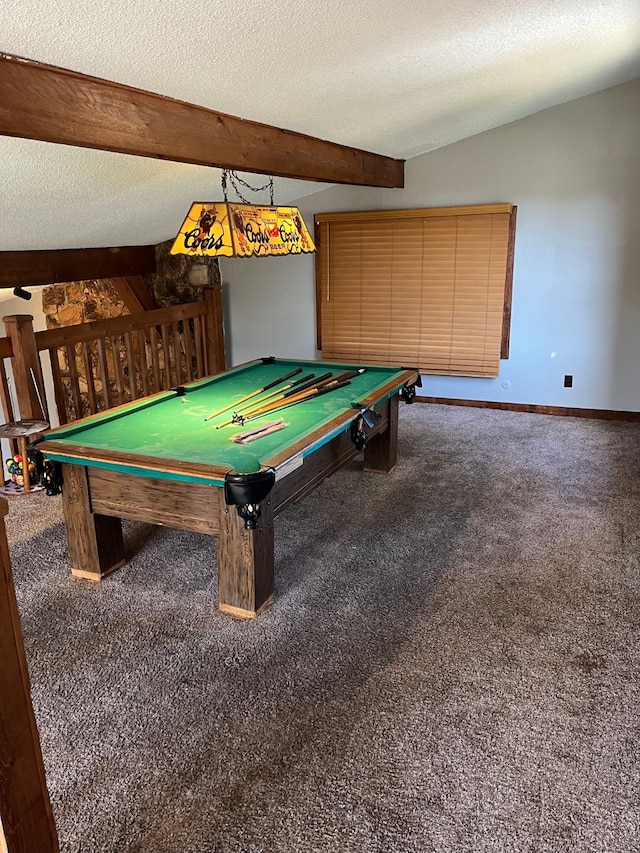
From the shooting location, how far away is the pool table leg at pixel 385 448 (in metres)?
4.17

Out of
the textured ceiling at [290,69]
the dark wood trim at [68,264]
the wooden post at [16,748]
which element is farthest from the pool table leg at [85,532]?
the dark wood trim at [68,264]

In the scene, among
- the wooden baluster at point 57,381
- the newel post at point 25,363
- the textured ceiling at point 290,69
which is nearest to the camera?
the textured ceiling at point 290,69

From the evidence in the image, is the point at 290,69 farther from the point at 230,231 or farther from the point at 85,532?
the point at 85,532

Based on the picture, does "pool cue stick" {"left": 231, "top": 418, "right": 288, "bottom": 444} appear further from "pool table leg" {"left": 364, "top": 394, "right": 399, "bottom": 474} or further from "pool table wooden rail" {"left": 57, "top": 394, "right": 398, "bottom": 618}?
"pool table leg" {"left": 364, "top": 394, "right": 399, "bottom": 474}

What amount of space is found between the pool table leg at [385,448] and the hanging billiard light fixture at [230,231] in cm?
133

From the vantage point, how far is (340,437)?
336 centimetres

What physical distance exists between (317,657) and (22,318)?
8.63 feet

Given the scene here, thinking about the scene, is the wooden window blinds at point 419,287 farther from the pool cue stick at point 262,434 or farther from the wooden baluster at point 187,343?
the pool cue stick at point 262,434

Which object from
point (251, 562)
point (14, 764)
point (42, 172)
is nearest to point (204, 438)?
point (251, 562)

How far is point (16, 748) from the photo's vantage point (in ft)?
3.93

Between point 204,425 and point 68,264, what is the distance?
2441mm

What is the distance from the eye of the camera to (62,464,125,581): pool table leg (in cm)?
288

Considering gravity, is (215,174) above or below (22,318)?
above

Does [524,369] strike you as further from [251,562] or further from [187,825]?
[187,825]
